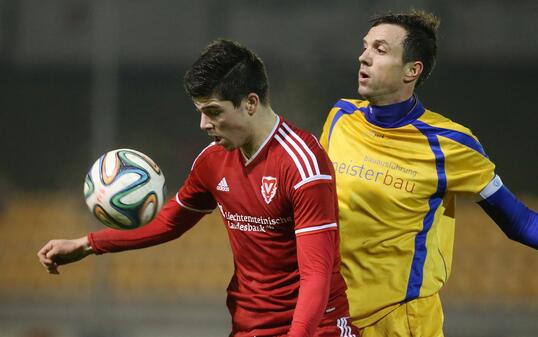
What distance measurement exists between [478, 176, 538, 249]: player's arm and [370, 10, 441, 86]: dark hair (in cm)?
52

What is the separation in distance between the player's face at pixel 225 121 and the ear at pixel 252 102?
0.05 feet

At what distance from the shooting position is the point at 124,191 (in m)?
3.07

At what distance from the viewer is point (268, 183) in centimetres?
293

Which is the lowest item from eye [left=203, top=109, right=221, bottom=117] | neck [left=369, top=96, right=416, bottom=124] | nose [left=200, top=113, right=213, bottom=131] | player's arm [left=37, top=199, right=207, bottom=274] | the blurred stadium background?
the blurred stadium background

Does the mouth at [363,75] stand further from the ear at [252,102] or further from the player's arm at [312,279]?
the player's arm at [312,279]

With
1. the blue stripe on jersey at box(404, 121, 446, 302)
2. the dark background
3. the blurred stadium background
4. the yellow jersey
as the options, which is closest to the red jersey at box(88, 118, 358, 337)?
the yellow jersey

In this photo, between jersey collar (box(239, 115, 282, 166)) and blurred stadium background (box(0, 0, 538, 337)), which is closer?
jersey collar (box(239, 115, 282, 166))

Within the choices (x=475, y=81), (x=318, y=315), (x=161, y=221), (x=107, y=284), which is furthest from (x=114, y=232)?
(x=475, y=81)

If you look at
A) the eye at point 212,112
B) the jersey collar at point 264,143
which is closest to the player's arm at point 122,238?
the jersey collar at point 264,143

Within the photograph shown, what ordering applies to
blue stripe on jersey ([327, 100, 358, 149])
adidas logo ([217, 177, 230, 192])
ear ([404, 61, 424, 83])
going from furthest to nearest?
blue stripe on jersey ([327, 100, 358, 149]) < ear ([404, 61, 424, 83]) < adidas logo ([217, 177, 230, 192])

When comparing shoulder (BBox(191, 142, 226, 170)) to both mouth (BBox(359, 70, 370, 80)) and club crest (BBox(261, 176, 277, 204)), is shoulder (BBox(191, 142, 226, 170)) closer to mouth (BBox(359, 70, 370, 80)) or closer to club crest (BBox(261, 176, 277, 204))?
club crest (BBox(261, 176, 277, 204))

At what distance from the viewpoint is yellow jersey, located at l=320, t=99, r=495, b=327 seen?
3.39 meters

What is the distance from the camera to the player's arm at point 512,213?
340cm

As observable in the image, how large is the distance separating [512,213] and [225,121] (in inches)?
46.9
